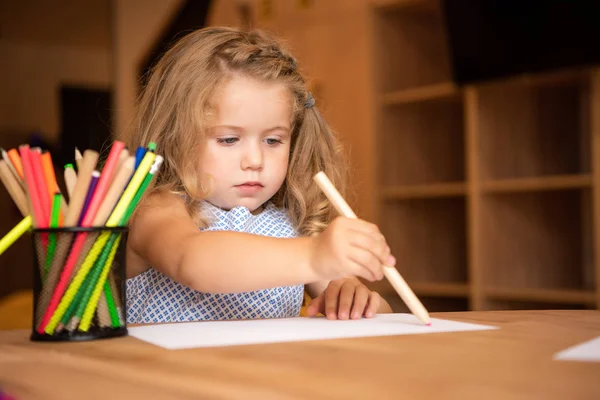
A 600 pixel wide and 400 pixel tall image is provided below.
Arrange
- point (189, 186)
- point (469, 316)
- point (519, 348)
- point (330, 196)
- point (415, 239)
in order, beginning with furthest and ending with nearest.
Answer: point (415, 239) < point (189, 186) < point (469, 316) < point (330, 196) < point (519, 348)

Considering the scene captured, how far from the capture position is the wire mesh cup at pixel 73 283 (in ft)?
2.09

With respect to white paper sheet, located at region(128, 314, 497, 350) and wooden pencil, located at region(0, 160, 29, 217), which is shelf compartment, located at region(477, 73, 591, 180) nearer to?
white paper sheet, located at region(128, 314, 497, 350)

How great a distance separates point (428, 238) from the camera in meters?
3.00

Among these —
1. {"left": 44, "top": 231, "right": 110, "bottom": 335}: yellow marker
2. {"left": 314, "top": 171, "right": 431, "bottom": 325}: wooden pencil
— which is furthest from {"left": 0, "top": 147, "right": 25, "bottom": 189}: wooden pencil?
{"left": 314, "top": 171, "right": 431, "bottom": 325}: wooden pencil

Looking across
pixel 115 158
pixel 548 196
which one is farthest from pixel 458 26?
pixel 115 158

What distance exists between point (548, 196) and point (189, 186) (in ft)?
6.04

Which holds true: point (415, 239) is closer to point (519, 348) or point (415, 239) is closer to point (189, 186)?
point (189, 186)

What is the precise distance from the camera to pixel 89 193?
0.65 m

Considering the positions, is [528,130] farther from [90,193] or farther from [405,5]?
[90,193]

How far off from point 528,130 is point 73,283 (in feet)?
7.32

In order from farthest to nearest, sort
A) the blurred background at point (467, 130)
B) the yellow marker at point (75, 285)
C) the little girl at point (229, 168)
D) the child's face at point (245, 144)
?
the blurred background at point (467, 130)
the child's face at point (245, 144)
the little girl at point (229, 168)
the yellow marker at point (75, 285)

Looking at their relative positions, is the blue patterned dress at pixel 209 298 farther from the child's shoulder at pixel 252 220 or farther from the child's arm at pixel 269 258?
the child's arm at pixel 269 258

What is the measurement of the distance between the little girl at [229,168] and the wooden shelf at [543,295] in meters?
1.27

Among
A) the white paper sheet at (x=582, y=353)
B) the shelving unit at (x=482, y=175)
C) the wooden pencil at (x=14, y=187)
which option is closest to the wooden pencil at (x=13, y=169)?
the wooden pencil at (x=14, y=187)
